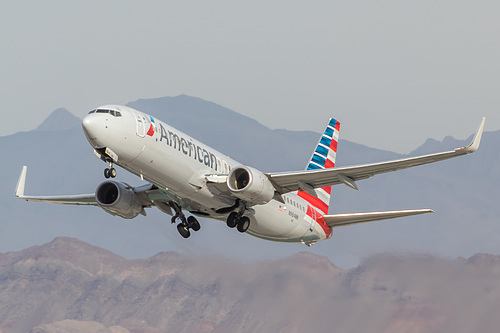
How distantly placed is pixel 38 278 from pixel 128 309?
82.3 feet

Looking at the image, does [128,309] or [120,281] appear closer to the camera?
[128,309]

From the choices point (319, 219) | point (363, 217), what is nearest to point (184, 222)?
point (319, 219)

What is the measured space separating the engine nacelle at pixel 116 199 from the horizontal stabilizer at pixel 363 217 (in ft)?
34.5

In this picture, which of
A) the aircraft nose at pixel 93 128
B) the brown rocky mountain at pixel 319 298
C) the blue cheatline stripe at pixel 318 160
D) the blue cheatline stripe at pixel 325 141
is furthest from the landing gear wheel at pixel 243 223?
the brown rocky mountain at pixel 319 298

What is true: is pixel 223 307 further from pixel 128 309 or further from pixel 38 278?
pixel 38 278

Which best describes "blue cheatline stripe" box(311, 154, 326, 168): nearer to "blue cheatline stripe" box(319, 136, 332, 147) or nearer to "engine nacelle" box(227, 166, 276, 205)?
"blue cheatline stripe" box(319, 136, 332, 147)

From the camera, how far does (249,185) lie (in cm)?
3956

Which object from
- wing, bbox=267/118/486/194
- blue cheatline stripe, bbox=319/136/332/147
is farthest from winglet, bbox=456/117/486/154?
blue cheatline stripe, bbox=319/136/332/147

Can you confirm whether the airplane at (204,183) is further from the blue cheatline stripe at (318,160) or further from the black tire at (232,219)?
the blue cheatline stripe at (318,160)

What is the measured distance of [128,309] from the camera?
435ft

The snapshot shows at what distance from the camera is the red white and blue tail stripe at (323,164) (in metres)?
48.6

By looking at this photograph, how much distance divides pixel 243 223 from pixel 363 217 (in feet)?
21.9

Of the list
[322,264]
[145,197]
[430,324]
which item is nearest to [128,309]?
[322,264]

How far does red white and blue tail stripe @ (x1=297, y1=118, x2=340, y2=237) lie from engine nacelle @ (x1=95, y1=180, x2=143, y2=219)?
9.13 m
